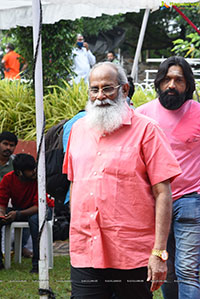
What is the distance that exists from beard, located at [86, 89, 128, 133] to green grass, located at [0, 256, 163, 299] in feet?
7.29

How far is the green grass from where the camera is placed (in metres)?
6.02

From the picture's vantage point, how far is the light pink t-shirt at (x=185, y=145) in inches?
180

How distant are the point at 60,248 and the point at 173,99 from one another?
3.87 meters

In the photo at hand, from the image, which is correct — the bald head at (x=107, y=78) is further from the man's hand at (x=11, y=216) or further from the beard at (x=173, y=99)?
the man's hand at (x=11, y=216)

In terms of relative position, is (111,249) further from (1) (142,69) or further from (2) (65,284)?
(1) (142,69)

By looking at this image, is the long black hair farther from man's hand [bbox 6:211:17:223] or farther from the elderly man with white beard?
man's hand [bbox 6:211:17:223]

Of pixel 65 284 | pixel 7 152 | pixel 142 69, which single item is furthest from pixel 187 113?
pixel 142 69

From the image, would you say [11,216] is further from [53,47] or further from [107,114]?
[53,47]

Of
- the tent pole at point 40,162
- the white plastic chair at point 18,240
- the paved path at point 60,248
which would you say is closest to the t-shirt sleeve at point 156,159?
the tent pole at point 40,162

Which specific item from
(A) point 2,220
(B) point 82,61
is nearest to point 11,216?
(A) point 2,220

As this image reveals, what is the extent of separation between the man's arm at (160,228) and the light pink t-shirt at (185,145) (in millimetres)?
1113

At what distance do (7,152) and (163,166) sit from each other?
431 centimetres

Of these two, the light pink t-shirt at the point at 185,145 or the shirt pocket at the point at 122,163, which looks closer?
the shirt pocket at the point at 122,163

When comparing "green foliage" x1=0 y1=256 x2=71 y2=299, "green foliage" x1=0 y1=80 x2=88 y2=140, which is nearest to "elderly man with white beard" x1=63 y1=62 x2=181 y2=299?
"green foliage" x1=0 y1=256 x2=71 y2=299
